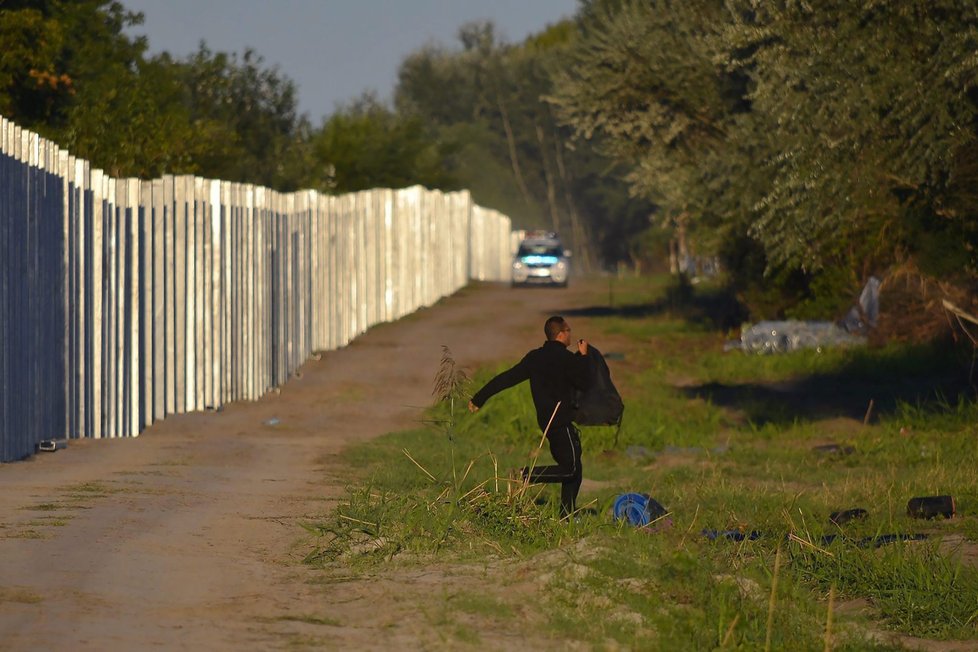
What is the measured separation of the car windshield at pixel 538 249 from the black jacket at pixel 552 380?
115 feet

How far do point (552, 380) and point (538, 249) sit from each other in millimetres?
35201

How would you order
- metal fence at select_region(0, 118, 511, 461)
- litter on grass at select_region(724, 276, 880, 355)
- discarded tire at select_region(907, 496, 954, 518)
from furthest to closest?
litter on grass at select_region(724, 276, 880, 355) → metal fence at select_region(0, 118, 511, 461) → discarded tire at select_region(907, 496, 954, 518)

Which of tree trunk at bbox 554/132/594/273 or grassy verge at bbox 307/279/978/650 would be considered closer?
grassy verge at bbox 307/279/978/650

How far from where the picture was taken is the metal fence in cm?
1309

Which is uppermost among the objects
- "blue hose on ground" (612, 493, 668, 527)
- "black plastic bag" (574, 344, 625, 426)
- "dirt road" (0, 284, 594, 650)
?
"black plastic bag" (574, 344, 625, 426)

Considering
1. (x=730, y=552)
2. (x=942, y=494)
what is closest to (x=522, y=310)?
(x=942, y=494)

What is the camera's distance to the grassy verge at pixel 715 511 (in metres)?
7.61

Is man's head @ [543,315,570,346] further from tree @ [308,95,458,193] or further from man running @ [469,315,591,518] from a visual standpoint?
tree @ [308,95,458,193]

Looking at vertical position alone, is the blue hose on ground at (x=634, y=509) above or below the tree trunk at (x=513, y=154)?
below

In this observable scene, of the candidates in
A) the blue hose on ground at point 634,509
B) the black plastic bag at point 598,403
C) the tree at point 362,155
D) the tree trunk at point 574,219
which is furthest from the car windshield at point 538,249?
the tree trunk at point 574,219

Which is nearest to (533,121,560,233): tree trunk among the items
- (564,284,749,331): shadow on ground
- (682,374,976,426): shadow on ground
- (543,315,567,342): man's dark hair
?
(564,284,749,331): shadow on ground

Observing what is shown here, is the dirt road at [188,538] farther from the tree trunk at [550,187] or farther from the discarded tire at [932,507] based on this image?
the tree trunk at [550,187]

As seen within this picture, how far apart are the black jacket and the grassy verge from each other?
493mm

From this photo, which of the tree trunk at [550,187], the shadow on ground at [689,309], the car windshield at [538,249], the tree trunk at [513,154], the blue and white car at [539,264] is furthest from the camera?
the tree trunk at [513,154]
